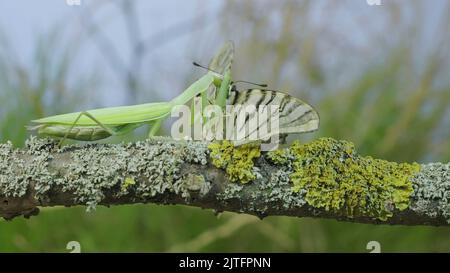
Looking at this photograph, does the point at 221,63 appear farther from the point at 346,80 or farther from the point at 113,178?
the point at 346,80

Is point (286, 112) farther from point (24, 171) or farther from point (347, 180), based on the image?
point (24, 171)

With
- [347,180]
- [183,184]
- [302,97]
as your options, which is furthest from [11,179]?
[302,97]

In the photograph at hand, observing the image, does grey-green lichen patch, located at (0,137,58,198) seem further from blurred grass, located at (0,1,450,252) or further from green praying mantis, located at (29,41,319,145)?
blurred grass, located at (0,1,450,252)

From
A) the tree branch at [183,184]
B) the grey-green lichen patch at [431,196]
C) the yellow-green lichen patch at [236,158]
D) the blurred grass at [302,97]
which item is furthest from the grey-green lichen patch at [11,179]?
the blurred grass at [302,97]

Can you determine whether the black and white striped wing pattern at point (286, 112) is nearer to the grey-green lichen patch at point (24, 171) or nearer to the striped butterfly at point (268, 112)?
the striped butterfly at point (268, 112)
